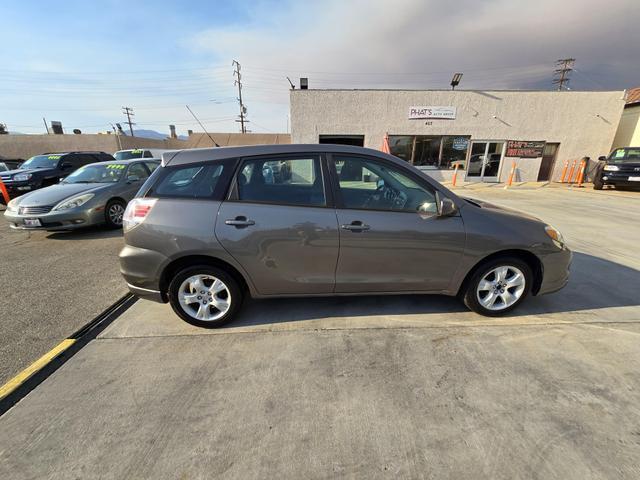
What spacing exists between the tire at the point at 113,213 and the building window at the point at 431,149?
1212cm

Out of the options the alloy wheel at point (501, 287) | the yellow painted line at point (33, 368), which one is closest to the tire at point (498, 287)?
the alloy wheel at point (501, 287)

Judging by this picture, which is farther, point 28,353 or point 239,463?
point 28,353

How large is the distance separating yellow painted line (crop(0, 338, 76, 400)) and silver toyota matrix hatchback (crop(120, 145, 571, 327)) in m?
0.73

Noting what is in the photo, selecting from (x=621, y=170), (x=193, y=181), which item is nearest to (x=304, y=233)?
(x=193, y=181)

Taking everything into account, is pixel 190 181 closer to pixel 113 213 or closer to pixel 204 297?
pixel 204 297

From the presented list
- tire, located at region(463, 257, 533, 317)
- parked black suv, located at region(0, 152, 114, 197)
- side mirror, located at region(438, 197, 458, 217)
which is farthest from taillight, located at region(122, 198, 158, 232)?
parked black suv, located at region(0, 152, 114, 197)

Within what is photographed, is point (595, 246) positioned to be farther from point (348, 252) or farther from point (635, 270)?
point (348, 252)

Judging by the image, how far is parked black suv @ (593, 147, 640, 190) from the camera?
1170 centimetres

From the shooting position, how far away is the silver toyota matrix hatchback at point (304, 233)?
8.40 feet

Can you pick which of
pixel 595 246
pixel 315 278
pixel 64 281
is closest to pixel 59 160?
pixel 64 281

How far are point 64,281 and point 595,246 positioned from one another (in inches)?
328

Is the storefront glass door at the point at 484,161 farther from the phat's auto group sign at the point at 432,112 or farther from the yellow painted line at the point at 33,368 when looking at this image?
the yellow painted line at the point at 33,368

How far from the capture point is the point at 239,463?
159cm

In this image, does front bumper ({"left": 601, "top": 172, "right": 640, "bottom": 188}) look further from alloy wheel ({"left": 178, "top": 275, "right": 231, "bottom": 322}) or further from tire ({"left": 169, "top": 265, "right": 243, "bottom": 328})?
alloy wheel ({"left": 178, "top": 275, "right": 231, "bottom": 322})
